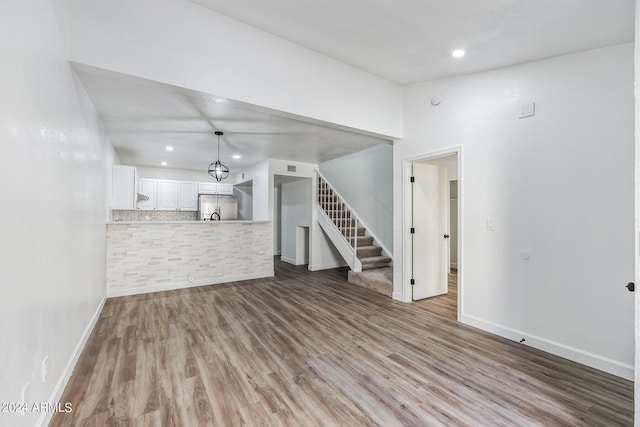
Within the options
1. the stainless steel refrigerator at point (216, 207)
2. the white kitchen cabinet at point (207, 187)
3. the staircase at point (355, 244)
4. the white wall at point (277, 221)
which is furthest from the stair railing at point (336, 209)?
the white kitchen cabinet at point (207, 187)

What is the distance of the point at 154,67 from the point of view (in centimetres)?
220

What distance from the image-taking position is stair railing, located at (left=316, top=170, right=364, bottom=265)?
19.6 ft

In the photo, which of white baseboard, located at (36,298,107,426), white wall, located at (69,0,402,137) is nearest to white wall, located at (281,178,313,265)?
white wall, located at (69,0,402,137)

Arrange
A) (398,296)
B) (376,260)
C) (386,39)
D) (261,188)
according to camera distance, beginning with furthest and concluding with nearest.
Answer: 1. (261,188)
2. (376,260)
3. (398,296)
4. (386,39)

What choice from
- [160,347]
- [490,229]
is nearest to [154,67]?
[160,347]

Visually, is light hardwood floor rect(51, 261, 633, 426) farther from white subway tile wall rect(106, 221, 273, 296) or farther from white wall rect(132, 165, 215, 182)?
white wall rect(132, 165, 215, 182)

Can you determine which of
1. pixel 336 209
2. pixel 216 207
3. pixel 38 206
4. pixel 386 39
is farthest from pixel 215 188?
pixel 38 206

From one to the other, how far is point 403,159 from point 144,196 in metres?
6.06

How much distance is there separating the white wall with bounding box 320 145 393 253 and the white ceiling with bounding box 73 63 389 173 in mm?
469

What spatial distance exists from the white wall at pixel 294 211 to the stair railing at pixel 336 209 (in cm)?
30

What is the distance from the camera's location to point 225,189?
27.2 ft

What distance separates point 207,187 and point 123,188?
10.1 feet

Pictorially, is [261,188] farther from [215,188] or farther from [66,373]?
[66,373]

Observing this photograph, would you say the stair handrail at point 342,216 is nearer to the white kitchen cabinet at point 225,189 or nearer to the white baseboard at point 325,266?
the white baseboard at point 325,266
